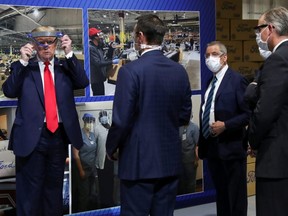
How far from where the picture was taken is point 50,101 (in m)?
3.10

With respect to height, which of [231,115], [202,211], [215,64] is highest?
[215,64]

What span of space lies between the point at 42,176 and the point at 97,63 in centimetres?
129

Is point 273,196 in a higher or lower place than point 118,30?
lower

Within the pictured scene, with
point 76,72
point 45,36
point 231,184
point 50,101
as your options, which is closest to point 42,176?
point 50,101

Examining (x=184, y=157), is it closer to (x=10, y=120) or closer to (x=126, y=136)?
(x=10, y=120)

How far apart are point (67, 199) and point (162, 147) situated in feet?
5.38

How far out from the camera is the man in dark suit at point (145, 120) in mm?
2533

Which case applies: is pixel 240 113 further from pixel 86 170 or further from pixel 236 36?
pixel 236 36

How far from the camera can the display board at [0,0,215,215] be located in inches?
144

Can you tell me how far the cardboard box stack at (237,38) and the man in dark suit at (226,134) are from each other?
124 centimetres

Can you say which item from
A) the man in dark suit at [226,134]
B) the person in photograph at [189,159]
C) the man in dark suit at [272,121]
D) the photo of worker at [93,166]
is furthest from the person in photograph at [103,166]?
the man in dark suit at [272,121]

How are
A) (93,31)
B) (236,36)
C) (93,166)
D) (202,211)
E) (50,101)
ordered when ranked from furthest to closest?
(236,36), (202,211), (93,166), (93,31), (50,101)

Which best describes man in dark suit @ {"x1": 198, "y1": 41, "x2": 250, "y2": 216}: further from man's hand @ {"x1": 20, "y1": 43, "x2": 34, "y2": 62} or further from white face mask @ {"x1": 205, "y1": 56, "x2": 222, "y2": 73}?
man's hand @ {"x1": 20, "y1": 43, "x2": 34, "y2": 62}

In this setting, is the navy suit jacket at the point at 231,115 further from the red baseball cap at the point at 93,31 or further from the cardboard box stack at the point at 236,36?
the cardboard box stack at the point at 236,36
